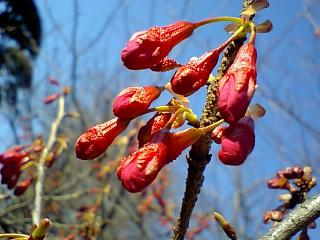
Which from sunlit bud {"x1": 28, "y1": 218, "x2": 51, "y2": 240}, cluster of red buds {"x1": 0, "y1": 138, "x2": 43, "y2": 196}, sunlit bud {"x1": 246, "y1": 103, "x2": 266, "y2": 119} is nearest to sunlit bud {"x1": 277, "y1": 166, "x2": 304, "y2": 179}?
sunlit bud {"x1": 246, "y1": 103, "x2": 266, "y2": 119}

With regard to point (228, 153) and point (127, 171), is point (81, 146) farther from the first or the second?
point (228, 153)

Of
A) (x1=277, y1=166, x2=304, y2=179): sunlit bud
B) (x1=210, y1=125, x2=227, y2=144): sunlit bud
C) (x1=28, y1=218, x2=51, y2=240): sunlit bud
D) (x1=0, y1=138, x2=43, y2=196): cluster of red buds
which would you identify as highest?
(x1=210, y1=125, x2=227, y2=144): sunlit bud

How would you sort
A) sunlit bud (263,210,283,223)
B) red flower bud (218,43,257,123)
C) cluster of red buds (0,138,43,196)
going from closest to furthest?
1. red flower bud (218,43,257,123)
2. sunlit bud (263,210,283,223)
3. cluster of red buds (0,138,43,196)

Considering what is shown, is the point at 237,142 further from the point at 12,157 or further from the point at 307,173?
the point at 12,157

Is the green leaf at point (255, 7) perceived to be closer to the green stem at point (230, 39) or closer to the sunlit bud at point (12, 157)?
the green stem at point (230, 39)

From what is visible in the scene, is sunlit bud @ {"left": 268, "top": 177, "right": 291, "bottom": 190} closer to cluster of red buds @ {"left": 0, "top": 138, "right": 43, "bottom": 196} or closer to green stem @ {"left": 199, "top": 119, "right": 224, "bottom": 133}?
green stem @ {"left": 199, "top": 119, "right": 224, "bottom": 133}

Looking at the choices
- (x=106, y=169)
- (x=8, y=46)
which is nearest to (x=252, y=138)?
(x=106, y=169)

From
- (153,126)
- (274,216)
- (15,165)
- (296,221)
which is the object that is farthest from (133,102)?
(15,165)
